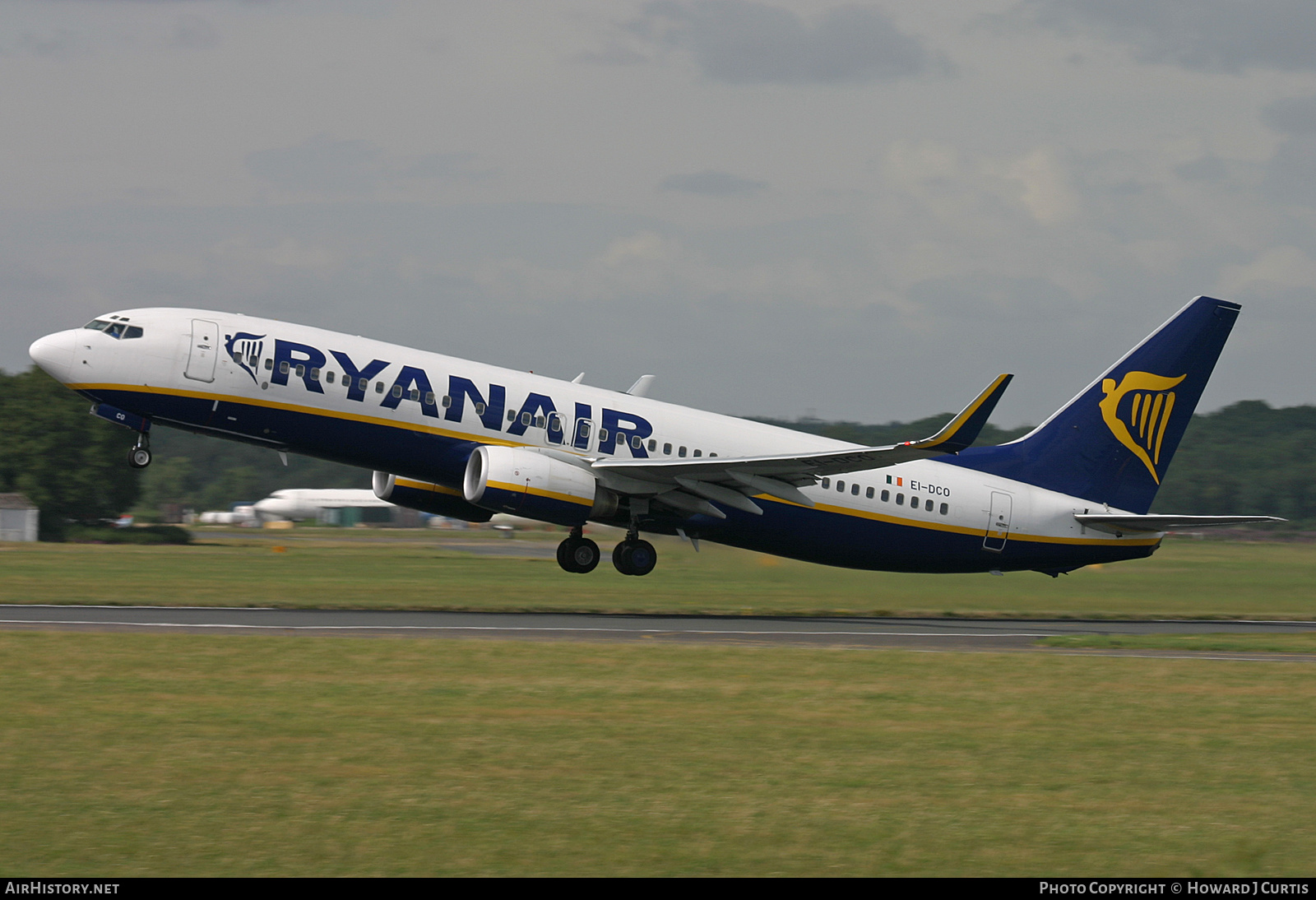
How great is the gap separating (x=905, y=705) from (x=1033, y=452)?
1863 cm

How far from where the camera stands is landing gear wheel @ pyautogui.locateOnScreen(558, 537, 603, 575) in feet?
99.5

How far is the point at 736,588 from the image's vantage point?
3541 centimetres

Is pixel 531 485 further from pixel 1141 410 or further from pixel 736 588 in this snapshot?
pixel 1141 410

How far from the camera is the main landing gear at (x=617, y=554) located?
1171 inches

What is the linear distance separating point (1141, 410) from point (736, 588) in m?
11.4

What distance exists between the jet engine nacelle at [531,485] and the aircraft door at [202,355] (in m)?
5.59

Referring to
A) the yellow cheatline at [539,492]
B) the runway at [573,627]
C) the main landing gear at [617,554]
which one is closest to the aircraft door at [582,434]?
the yellow cheatline at [539,492]

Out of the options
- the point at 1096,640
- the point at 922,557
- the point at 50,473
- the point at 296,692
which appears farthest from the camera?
the point at 50,473

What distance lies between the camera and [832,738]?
1308cm

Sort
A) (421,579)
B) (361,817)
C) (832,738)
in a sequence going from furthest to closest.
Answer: (421,579) < (832,738) < (361,817)

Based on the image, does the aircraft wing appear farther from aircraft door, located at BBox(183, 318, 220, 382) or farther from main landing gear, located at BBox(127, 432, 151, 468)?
main landing gear, located at BBox(127, 432, 151, 468)

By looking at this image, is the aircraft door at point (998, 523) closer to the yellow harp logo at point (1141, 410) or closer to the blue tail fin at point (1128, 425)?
the blue tail fin at point (1128, 425)
